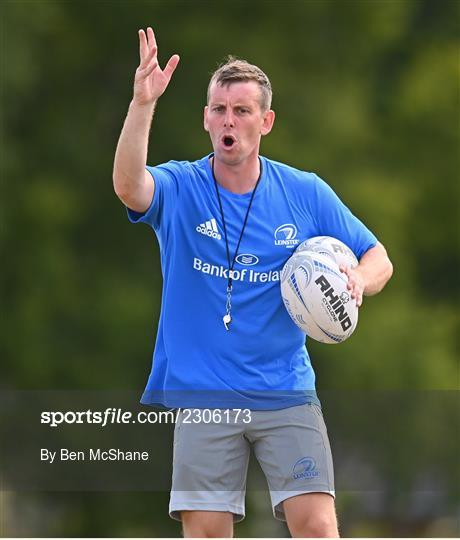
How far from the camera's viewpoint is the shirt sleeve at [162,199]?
7.54 m

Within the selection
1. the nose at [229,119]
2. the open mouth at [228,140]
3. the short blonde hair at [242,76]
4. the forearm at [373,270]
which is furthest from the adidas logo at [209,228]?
the forearm at [373,270]

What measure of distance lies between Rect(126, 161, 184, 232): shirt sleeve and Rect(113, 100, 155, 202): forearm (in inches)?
8.9

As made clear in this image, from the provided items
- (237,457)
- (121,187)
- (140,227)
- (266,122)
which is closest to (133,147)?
(121,187)

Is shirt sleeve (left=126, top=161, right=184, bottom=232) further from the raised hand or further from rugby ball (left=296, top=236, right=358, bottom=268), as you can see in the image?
rugby ball (left=296, top=236, right=358, bottom=268)

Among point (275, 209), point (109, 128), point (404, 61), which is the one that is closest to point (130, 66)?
point (109, 128)

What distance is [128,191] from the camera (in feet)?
24.1

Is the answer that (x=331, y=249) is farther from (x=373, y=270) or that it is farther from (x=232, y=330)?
(x=232, y=330)

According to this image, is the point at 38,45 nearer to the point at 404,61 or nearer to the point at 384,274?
the point at 404,61

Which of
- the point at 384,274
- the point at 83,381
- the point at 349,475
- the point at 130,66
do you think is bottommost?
the point at 384,274

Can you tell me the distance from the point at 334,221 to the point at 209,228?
0.70m

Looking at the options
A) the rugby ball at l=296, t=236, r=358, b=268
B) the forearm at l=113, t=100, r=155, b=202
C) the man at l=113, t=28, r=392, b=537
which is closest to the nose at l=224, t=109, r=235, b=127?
the man at l=113, t=28, r=392, b=537

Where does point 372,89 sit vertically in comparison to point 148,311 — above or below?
above

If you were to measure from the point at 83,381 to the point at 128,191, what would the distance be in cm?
1044

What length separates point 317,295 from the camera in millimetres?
7496
